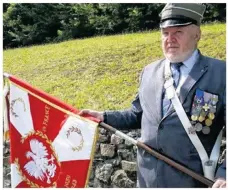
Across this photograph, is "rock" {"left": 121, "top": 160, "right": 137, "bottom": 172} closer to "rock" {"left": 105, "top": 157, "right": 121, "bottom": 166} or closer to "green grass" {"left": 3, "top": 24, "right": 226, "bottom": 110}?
"rock" {"left": 105, "top": 157, "right": 121, "bottom": 166}

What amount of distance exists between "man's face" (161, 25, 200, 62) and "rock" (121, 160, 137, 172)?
2.17 metres

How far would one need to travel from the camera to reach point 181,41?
282cm

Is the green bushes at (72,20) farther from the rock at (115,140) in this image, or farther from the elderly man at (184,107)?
the elderly man at (184,107)

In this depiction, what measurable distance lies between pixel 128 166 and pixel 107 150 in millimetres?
265

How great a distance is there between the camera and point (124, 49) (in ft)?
28.5

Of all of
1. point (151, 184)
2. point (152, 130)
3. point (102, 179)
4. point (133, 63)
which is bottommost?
point (102, 179)

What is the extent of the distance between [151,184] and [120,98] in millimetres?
3323

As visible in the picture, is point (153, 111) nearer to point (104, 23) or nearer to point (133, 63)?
point (133, 63)

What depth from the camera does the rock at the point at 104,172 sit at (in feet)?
16.5

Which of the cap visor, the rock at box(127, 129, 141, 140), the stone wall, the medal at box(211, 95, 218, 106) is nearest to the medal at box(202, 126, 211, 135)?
the medal at box(211, 95, 218, 106)

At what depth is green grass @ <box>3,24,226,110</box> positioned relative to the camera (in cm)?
656

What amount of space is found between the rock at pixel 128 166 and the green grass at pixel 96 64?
1.12 meters

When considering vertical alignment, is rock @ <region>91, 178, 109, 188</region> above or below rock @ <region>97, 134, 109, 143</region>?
below

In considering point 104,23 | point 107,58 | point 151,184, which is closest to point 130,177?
point 151,184
